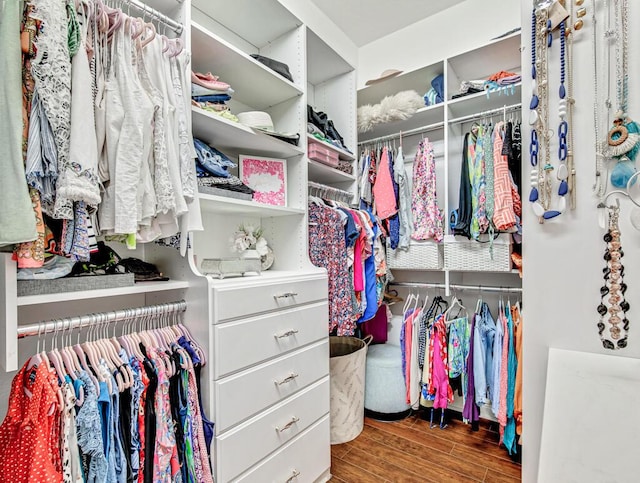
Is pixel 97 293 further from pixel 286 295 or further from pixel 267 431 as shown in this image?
pixel 267 431

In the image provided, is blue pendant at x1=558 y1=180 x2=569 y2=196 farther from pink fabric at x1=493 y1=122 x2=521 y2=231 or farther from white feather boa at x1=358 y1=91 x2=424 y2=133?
white feather boa at x1=358 y1=91 x2=424 y2=133

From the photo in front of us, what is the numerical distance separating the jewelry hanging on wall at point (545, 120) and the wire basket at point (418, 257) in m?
1.03

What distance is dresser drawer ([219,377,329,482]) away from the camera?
1.20 m

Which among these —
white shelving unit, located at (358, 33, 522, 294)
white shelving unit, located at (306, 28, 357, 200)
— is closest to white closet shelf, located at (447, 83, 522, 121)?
white shelving unit, located at (358, 33, 522, 294)

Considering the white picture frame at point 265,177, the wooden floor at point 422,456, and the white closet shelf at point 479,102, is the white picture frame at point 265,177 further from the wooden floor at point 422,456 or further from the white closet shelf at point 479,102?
the wooden floor at point 422,456

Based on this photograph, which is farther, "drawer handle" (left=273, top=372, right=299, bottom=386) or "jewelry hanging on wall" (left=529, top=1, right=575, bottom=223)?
"drawer handle" (left=273, top=372, right=299, bottom=386)

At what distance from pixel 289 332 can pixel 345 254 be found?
66cm

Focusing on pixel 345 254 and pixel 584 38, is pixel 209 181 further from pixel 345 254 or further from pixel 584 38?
pixel 584 38

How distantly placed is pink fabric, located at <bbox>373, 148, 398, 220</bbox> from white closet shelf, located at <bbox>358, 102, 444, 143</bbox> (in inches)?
10.4

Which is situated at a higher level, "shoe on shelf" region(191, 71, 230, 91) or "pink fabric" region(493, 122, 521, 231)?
"shoe on shelf" region(191, 71, 230, 91)

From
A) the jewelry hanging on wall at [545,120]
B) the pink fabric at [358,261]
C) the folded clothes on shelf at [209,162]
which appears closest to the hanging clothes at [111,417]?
the folded clothes on shelf at [209,162]

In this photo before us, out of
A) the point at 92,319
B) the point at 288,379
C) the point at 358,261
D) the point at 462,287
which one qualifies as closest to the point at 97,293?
the point at 92,319

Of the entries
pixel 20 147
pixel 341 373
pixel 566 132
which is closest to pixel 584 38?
pixel 566 132

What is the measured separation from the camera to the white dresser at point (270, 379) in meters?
1.21
